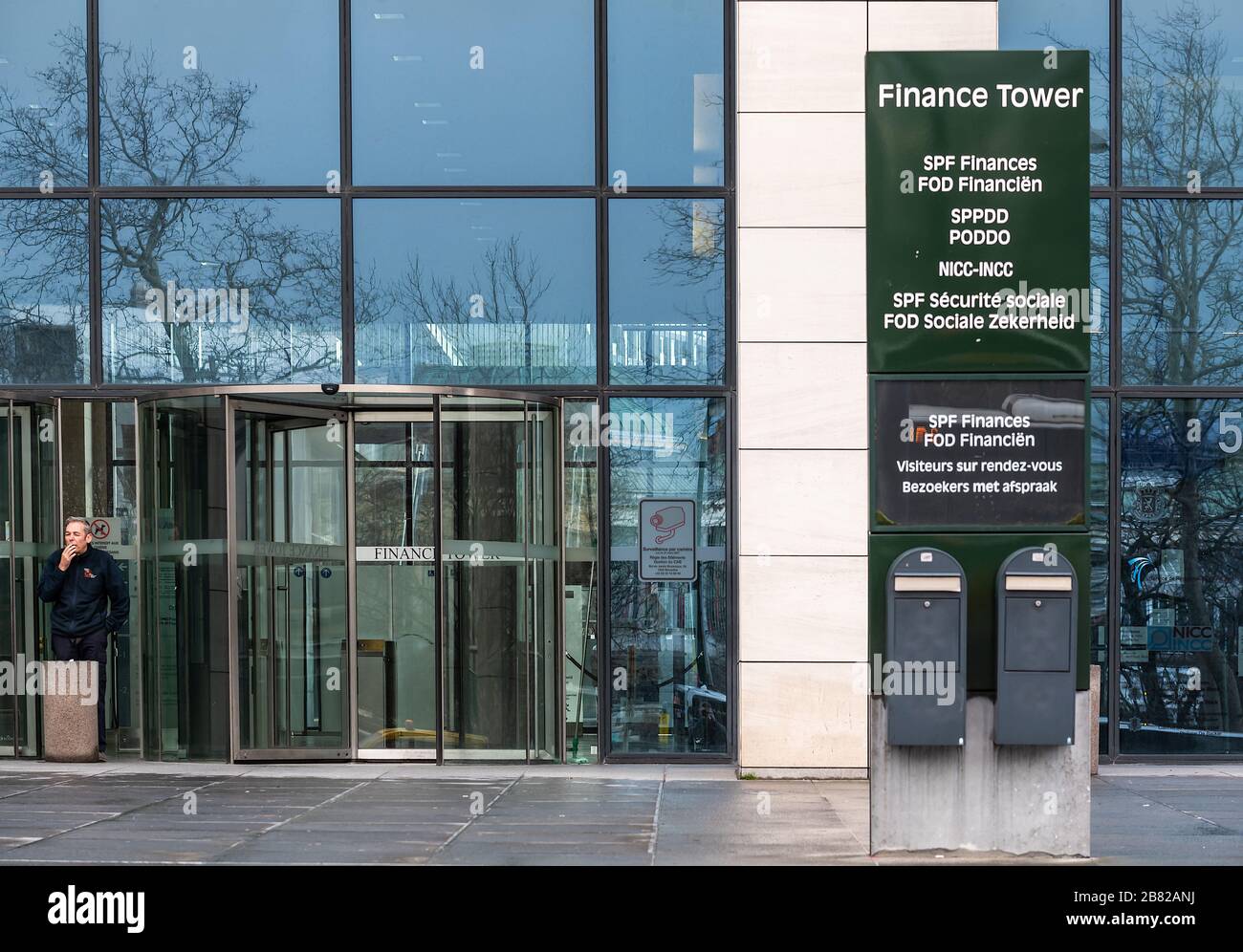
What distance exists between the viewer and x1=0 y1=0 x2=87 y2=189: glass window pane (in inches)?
453

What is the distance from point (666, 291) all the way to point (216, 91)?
14.3ft

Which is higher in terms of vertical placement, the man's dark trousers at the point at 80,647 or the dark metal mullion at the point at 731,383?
the dark metal mullion at the point at 731,383

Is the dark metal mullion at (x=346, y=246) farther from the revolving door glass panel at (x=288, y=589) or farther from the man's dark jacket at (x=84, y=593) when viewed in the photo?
the man's dark jacket at (x=84, y=593)

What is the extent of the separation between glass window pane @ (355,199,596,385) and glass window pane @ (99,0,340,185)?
0.93 meters

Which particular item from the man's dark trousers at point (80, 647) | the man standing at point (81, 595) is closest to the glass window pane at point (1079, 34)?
the man standing at point (81, 595)

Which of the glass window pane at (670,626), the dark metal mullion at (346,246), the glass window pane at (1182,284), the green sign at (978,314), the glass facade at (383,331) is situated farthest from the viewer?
the glass window pane at (1182,284)

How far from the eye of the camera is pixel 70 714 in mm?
11117

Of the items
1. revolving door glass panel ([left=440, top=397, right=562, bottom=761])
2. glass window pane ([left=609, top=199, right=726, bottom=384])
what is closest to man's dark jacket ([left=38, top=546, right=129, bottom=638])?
revolving door glass panel ([left=440, top=397, right=562, bottom=761])

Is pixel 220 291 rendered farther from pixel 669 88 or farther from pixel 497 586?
pixel 669 88

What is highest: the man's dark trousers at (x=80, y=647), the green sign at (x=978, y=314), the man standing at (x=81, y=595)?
the green sign at (x=978, y=314)

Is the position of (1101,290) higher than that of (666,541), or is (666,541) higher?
(1101,290)

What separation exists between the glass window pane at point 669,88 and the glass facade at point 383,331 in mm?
24

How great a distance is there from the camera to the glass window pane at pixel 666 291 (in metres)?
11.3

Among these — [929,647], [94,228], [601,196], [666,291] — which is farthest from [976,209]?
[94,228]
